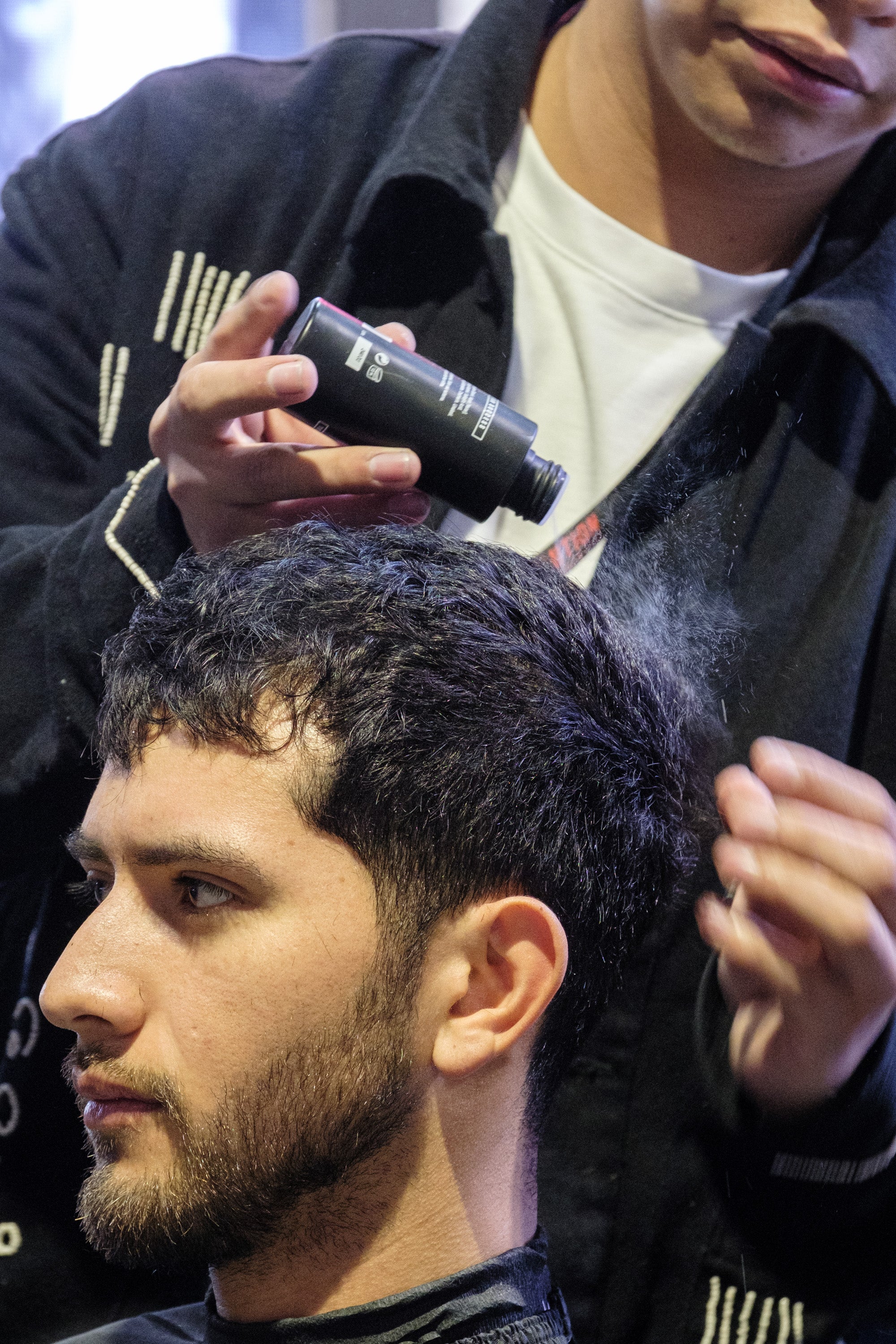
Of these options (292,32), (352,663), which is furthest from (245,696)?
(292,32)

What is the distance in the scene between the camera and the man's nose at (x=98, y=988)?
91cm

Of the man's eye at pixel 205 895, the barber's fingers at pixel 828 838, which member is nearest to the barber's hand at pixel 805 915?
the barber's fingers at pixel 828 838

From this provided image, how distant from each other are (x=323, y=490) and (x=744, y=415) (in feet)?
1.23

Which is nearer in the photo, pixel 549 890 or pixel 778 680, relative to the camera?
pixel 549 890

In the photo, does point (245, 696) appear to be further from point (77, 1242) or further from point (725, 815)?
point (77, 1242)

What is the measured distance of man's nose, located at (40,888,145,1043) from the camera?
2.98ft

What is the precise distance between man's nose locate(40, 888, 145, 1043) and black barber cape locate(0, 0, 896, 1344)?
20 centimetres

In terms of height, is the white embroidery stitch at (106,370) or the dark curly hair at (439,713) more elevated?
the white embroidery stitch at (106,370)

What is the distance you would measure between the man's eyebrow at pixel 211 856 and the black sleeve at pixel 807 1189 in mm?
424

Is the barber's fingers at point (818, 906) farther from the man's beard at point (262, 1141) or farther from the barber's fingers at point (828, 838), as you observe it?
the man's beard at point (262, 1141)

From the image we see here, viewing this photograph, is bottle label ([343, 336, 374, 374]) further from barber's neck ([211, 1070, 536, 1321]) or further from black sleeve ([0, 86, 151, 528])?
barber's neck ([211, 1070, 536, 1321])

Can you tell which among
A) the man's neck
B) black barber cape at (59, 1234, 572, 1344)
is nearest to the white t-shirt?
the man's neck

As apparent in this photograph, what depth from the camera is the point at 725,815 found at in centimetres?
96

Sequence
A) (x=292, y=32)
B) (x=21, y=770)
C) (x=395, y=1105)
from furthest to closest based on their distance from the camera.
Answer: (x=292, y=32), (x=21, y=770), (x=395, y=1105)
